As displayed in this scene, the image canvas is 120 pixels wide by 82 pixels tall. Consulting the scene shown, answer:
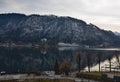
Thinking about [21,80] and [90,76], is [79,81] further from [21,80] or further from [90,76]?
[21,80]

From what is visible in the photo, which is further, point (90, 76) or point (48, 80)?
point (90, 76)

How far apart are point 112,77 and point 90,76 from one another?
10.7m

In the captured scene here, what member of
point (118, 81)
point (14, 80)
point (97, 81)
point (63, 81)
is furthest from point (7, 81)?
point (118, 81)

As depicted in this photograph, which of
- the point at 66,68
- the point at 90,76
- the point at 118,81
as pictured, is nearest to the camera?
the point at 118,81

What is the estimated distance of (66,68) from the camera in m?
104

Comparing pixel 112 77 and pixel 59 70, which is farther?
pixel 59 70

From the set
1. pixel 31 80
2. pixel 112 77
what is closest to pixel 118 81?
pixel 112 77

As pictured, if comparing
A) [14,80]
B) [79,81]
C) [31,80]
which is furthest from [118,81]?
[14,80]

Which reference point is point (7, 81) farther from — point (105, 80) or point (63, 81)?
point (105, 80)

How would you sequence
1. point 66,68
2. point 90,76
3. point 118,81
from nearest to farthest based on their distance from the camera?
point 118,81 < point 90,76 < point 66,68

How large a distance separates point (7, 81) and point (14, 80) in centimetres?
257

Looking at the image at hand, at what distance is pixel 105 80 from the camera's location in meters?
82.2

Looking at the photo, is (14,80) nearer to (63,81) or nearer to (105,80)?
(63,81)

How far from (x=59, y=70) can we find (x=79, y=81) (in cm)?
2434
